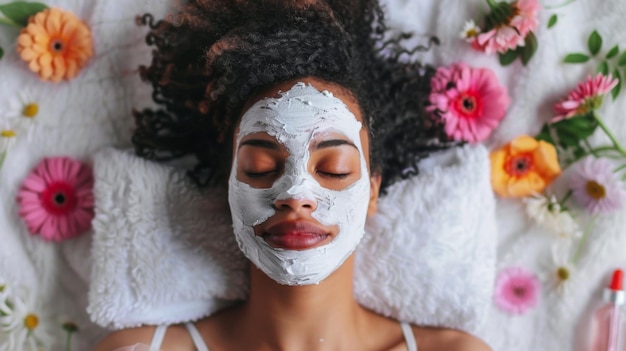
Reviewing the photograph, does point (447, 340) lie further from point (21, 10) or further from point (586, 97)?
point (21, 10)

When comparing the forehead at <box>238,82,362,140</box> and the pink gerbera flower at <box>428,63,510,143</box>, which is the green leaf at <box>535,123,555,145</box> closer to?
the pink gerbera flower at <box>428,63,510,143</box>

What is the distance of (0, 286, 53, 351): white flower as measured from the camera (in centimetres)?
116

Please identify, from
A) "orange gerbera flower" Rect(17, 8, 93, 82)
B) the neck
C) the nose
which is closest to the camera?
the nose

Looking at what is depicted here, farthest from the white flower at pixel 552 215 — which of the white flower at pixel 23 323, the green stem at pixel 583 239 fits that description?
the white flower at pixel 23 323

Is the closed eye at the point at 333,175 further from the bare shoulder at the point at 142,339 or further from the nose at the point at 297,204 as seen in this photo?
the bare shoulder at the point at 142,339

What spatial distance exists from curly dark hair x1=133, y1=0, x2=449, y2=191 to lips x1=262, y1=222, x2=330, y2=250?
18cm

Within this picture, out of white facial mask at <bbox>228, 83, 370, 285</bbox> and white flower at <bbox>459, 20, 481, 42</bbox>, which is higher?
Result: white flower at <bbox>459, 20, 481, 42</bbox>

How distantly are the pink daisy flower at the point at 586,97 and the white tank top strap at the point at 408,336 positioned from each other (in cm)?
45

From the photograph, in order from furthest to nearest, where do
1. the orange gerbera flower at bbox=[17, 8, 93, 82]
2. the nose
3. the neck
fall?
1. the orange gerbera flower at bbox=[17, 8, 93, 82]
2. the neck
3. the nose

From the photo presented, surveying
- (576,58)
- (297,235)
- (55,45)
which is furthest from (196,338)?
(576,58)

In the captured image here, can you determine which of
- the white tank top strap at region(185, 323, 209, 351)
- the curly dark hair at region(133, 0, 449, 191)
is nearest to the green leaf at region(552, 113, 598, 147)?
the curly dark hair at region(133, 0, 449, 191)

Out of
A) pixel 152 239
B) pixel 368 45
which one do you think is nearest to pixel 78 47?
pixel 152 239

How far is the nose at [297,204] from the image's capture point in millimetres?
911

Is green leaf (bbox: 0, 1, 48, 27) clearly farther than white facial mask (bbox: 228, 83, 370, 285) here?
Yes
